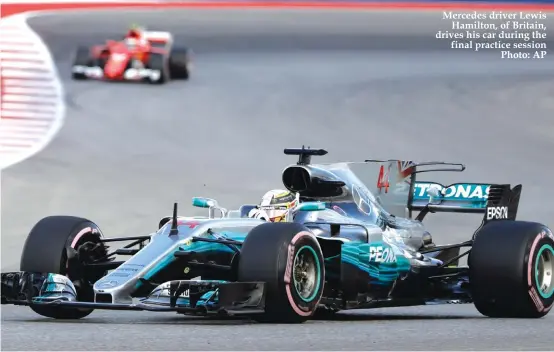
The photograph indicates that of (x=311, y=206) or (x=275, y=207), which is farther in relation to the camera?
(x=275, y=207)

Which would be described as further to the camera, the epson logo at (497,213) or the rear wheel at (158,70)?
the rear wheel at (158,70)

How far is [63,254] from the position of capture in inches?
459

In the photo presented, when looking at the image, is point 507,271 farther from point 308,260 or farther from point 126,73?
point 126,73

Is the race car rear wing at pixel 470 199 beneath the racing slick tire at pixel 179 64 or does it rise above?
beneath

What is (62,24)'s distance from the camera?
32.7 m

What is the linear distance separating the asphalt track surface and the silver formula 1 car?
225mm

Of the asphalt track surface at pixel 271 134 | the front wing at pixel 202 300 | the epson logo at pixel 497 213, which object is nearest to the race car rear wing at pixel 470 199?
the epson logo at pixel 497 213

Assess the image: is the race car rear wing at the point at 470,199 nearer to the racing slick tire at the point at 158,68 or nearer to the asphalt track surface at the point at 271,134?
the asphalt track surface at the point at 271,134

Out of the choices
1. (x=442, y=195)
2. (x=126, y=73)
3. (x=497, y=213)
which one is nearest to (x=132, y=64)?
(x=126, y=73)

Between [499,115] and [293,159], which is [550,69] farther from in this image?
[293,159]

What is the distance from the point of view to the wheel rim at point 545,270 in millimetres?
12289

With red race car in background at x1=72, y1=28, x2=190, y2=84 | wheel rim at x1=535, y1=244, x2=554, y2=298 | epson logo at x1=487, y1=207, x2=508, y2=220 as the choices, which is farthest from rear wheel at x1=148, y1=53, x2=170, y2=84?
wheel rim at x1=535, y1=244, x2=554, y2=298

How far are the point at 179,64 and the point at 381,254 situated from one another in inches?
657

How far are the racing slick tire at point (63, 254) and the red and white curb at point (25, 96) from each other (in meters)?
8.33
